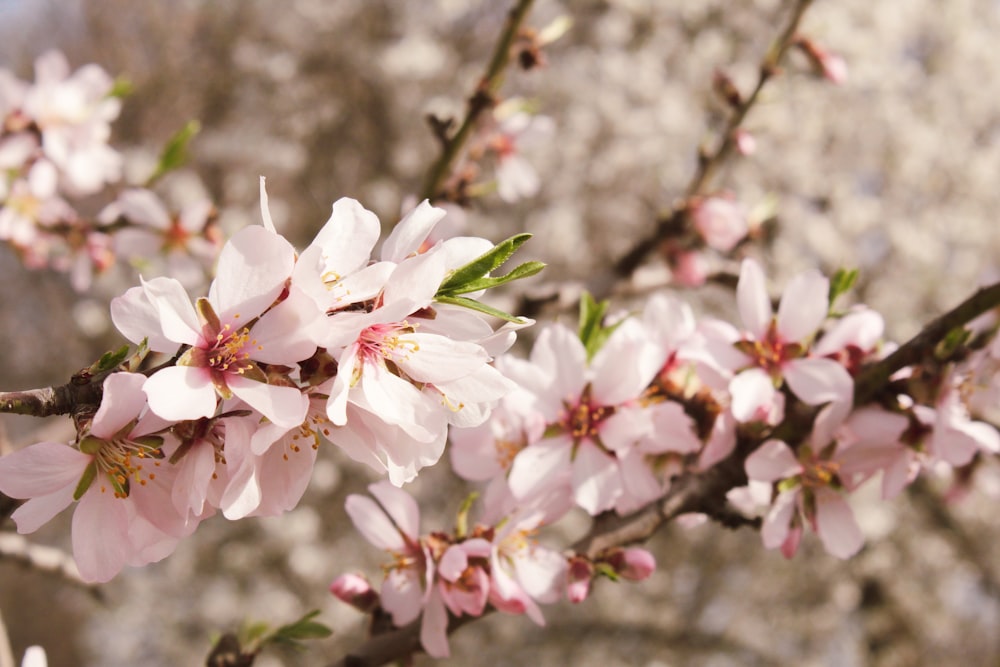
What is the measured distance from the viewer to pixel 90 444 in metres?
0.70

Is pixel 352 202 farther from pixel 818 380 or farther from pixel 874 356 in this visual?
pixel 874 356

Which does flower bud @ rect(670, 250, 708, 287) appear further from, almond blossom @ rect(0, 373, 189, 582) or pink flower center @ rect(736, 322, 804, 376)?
almond blossom @ rect(0, 373, 189, 582)

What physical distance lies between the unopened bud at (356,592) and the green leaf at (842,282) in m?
0.82

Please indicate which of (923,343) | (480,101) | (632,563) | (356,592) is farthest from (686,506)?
(480,101)

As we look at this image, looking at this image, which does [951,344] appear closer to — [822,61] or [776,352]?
[776,352]

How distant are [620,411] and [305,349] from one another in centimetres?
59

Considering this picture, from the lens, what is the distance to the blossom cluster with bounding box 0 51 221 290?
2.10 metres

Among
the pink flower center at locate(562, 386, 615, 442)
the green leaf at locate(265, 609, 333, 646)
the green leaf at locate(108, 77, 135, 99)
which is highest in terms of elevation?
the green leaf at locate(108, 77, 135, 99)

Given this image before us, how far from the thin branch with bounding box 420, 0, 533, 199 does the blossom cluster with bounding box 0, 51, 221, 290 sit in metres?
0.71

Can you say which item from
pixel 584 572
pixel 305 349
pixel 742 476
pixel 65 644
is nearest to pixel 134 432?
pixel 305 349

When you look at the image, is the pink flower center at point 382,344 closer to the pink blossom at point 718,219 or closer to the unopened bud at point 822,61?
the pink blossom at point 718,219

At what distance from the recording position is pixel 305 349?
2.20ft

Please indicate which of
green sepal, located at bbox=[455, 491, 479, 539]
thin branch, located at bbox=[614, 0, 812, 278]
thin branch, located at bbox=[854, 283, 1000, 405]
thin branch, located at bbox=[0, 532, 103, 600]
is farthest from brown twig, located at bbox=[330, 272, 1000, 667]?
thin branch, located at bbox=[614, 0, 812, 278]

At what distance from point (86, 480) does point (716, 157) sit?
1620mm
